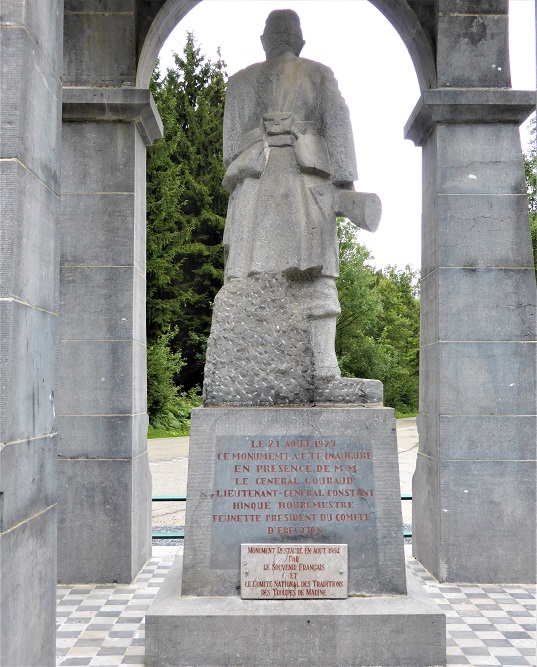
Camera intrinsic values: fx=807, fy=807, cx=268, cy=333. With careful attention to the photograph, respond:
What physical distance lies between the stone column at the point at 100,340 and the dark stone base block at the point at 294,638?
94.3 inches

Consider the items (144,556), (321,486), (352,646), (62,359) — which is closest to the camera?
(352,646)

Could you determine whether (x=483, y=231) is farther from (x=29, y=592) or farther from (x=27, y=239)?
(x=29, y=592)

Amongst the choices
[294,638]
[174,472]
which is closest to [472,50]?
[294,638]

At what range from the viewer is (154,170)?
25.6 meters

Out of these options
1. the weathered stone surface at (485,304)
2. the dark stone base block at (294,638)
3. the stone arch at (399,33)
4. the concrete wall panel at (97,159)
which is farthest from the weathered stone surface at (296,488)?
the stone arch at (399,33)

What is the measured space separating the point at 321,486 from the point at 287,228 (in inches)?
73.8

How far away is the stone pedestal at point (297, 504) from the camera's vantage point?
5.14 metres

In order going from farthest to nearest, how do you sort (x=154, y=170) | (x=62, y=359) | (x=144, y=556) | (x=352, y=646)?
(x=154, y=170) < (x=144, y=556) < (x=62, y=359) < (x=352, y=646)

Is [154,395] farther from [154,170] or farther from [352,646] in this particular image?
[352,646]

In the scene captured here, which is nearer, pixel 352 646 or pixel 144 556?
pixel 352 646

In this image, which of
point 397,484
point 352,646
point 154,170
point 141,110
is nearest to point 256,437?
point 397,484

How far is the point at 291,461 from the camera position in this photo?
5.36 m

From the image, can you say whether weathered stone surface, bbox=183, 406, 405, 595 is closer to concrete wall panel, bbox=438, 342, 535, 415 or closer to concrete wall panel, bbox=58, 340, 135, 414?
concrete wall panel, bbox=438, 342, 535, 415

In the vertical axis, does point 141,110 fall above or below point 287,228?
above
